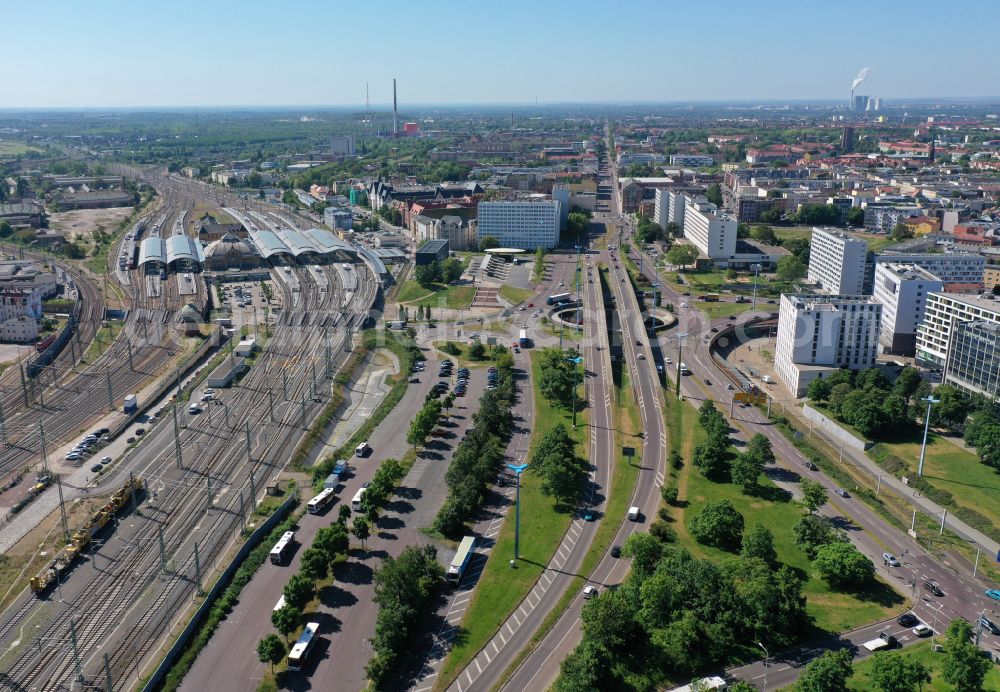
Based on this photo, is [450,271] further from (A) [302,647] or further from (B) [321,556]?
(A) [302,647]

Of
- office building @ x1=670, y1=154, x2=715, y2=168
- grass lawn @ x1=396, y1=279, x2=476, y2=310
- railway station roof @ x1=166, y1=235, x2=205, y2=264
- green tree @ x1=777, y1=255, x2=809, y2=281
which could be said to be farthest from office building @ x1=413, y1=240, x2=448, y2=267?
office building @ x1=670, y1=154, x2=715, y2=168

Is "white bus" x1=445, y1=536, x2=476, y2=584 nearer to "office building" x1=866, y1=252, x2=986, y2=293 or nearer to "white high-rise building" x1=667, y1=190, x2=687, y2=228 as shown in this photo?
"office building" x1=866, y1=252, x2=986, y2=293

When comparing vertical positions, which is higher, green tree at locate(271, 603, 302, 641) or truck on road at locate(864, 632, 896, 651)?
green tree at locate(271, 603, 302, 641)

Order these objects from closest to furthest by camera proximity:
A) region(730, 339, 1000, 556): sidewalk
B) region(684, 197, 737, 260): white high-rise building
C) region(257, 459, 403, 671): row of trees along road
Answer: region(257, 459, 403, 671): row of trees along road
region(730, 339, 1000, 556): sidewalk
region(684, 197, 737, 260): white high-rise building

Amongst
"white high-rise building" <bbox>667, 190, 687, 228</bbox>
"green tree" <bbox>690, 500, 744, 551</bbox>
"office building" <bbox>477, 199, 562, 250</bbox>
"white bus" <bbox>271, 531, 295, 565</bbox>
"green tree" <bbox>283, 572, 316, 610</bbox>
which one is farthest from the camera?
"white high-rise building" <bbox>667, 190, 687, 228</bbox>

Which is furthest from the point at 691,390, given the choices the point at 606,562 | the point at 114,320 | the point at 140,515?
the point at 114,320

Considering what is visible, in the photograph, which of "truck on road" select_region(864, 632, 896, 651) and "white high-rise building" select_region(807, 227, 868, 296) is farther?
"white high-rise building" select_region(807, 227, 868, 296)

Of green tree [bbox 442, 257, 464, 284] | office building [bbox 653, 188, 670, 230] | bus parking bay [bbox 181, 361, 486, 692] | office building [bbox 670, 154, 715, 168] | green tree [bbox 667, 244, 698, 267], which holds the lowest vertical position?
bus parking bay [bbox 181, 361, 486, 692]

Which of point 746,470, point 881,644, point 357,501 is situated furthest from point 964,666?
point 357,501
